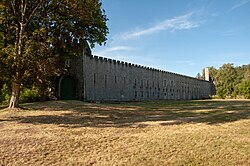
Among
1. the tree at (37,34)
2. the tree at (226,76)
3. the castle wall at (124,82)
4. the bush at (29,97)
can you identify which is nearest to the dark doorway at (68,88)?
the castle wall at (124,82)

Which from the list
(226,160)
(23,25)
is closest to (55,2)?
(23,25)

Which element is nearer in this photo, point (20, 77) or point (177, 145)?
point (177, 145)

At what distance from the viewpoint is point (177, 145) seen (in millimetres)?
7715

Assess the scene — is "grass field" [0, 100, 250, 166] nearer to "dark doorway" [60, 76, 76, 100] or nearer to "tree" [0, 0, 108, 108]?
"tree" [0, 0, 108, 108]

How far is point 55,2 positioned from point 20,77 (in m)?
5.11

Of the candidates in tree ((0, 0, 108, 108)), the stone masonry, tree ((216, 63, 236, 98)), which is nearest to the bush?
the stone masonry

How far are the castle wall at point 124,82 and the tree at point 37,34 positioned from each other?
18.3ft

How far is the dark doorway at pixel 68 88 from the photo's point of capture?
77.1 ft

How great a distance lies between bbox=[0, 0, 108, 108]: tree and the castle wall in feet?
18.3

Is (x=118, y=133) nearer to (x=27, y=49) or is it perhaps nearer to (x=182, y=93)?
(x=27, y=49)

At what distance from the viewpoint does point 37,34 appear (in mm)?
15539

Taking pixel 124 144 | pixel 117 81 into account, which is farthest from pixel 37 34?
pixel 117 81

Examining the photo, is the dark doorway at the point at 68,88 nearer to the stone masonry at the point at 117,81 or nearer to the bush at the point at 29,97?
the stone masonry at the point at 117,81

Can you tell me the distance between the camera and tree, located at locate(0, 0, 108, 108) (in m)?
14.3
